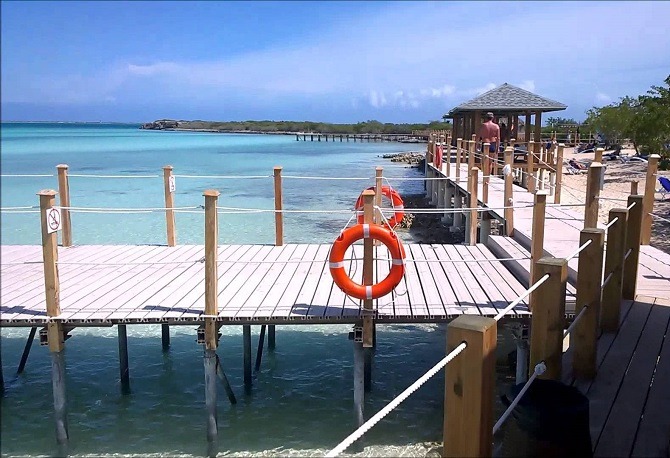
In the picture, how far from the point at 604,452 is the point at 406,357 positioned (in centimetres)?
528

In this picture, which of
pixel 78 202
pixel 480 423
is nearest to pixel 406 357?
pixel 480 423

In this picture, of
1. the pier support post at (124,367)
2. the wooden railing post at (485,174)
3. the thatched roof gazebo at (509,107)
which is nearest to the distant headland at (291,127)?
the thatched roof gazebo at (509,107)

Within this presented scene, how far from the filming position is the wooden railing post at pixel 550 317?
3.21 metres

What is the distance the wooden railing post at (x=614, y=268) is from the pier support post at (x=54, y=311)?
4305 mm

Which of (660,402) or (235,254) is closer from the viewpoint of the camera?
(660,402)

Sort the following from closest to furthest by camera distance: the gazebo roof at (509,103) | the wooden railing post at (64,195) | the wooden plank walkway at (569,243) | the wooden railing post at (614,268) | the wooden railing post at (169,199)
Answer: the wooden railing post at (614,268) → the wooden plank walkway at (569,243) → the wooden railing post at (64,195) → the wooden railing post at (169,199) → the gazebo roof at (509,103)

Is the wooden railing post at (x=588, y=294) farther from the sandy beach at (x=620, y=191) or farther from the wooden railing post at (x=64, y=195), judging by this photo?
the wooden railing post at (x=64, y=195)

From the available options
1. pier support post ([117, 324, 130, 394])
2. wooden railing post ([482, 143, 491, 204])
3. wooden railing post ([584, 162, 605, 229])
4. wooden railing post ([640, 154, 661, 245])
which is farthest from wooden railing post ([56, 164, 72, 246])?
wooden railing post ([640, 154, 661, 245])

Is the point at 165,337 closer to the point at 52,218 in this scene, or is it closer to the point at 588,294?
the point at 52,218

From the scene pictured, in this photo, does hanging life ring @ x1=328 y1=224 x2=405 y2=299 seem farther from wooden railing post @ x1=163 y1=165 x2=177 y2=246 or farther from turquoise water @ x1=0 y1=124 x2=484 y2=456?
wooden railing post @ x1=163 y1=165 x2=177 y2=246

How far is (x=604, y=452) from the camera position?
3.13m

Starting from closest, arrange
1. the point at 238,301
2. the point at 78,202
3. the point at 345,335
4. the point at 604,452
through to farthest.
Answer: the point at 604,452
the point at 238,301
the point at 345,335
the point at 78,202

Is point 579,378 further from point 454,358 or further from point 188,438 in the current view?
point 188,438

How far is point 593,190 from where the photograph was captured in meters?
5.44
